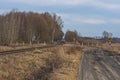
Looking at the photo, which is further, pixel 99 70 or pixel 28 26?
pixel 28 26

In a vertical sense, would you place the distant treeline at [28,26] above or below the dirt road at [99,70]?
above

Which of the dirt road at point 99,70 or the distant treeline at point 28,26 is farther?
the distant treeline at point 28,26

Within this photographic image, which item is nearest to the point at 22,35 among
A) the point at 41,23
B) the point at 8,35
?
the point at 41,23

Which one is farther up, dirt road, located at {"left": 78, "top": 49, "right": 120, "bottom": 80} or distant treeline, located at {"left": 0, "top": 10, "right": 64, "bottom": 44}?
distant treeline, located at {"left": 0, "top": 10, "right": 64, "bottom": 44}

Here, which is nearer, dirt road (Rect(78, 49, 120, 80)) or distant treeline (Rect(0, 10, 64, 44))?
dirt road (Rect(78, 49, 120, 80))

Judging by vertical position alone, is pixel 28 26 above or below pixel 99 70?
above

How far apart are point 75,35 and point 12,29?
179 ft

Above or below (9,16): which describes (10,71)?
below

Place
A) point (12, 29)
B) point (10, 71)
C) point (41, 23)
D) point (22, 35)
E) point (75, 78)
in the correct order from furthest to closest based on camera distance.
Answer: point (41, 23) → point (22, 35) → point (12, 29) → point (75, 78) → point (10, 71)

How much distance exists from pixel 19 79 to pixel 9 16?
92951mm

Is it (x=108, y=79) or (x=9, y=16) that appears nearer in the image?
(x=108, y=79)

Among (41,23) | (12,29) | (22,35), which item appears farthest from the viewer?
(41,23)

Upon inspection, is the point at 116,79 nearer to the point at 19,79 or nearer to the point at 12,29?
the point at 19,79

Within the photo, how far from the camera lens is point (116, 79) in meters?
25.1
